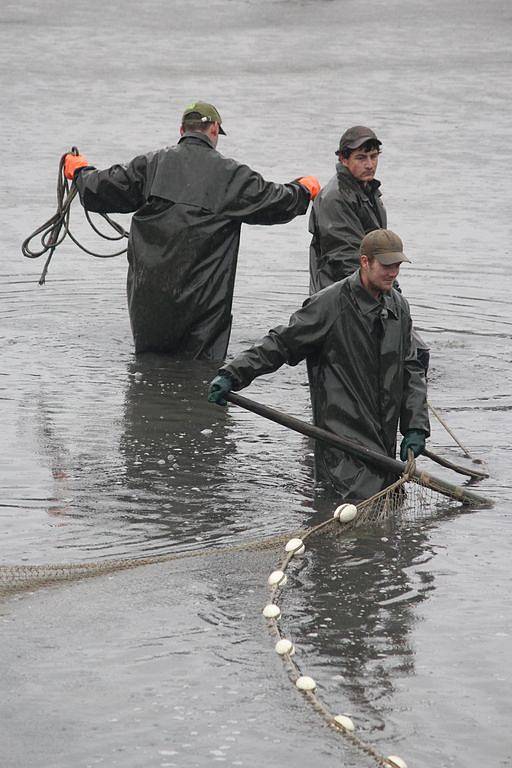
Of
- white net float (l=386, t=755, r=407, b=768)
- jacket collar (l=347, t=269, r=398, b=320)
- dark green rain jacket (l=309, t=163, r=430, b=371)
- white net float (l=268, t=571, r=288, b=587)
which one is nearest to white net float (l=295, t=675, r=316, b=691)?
white net float (l=386, t=755, r=407, b=768)

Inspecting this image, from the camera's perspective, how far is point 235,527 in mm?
7004

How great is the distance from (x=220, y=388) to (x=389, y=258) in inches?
37.6

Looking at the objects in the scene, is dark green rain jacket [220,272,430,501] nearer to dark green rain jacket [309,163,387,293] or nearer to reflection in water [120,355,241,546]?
reflection in water [120,355,241,546]

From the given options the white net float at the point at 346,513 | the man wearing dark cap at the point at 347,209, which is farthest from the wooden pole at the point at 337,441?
the man wearing dark cap at the point at 347,209

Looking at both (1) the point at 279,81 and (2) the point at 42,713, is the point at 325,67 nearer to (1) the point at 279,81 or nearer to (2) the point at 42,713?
(1) the point at 279,81

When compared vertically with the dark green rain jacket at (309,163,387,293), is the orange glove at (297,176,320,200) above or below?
above

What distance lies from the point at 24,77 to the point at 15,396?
1476cm

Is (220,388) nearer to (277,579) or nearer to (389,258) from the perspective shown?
(389,258)

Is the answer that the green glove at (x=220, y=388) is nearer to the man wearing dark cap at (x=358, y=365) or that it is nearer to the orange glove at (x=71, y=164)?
the man wearing dark cap at (x=358, y=365)

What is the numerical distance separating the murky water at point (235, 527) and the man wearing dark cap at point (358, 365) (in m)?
0.40

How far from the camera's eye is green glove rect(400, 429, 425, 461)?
7.01m

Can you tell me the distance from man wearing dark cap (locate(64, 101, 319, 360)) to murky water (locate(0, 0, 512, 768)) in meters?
0.29

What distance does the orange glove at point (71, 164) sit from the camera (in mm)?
10219

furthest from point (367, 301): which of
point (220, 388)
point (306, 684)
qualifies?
point (306, 684)
